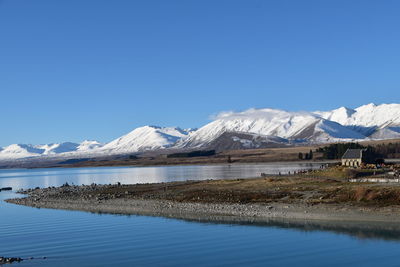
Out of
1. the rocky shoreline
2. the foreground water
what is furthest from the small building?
the foreground water

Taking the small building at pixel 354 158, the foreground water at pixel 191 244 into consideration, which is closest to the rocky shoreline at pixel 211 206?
the foreground water at pixel 191 244

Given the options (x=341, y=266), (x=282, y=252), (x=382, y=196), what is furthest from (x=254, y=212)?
(x=341, y=266)

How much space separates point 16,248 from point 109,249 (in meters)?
8.11

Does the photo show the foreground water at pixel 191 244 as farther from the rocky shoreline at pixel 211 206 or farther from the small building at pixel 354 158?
the small building at pixel 354 158

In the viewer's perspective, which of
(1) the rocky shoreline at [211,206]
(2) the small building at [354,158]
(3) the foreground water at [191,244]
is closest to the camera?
(3) the foreground water at [191,244]

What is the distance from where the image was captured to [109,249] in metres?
40.4

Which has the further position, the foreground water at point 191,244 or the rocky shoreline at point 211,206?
the rocky shoreline at point 211,206

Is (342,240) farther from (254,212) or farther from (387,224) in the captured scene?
(254,212)

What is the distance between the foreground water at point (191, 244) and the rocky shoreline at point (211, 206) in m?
4.14

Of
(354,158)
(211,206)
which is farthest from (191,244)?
(354,158)

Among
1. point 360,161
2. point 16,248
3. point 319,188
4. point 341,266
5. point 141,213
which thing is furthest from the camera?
point 360,161

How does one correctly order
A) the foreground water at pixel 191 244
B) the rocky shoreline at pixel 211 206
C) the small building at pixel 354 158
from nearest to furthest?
1. the foreground water at pixel 191 244
2. the rocky shoreline at pixel 211 206
3. the small building at pixel 354 158

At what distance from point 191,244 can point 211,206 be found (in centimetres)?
2086

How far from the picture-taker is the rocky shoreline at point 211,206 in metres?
51.9
